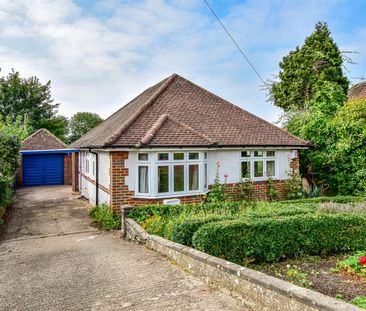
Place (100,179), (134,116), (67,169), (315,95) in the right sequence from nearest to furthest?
(134,116) < (100,179) < (315,95) < (67,169)

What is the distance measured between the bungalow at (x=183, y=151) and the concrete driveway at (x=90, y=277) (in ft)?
7.34

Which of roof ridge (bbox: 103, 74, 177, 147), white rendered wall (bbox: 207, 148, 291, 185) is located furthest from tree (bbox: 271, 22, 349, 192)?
roof ridge (bbox: 103, 74, 177, 147)

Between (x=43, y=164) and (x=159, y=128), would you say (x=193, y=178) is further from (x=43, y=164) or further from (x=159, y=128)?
(x=43, y=164)

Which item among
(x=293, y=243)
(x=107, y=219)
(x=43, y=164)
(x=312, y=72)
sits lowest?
(x=107, y=219)

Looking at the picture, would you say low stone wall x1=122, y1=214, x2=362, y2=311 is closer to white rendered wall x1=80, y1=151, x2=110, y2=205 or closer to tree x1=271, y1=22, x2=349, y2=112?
white rendered wall x1=80, y1=151, x2=110, y2=205

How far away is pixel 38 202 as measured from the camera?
1639 centimetres

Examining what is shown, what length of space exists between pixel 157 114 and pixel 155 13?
391 cm

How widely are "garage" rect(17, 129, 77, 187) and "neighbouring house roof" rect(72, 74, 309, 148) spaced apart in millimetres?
12146

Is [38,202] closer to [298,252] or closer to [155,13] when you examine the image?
[155,13]

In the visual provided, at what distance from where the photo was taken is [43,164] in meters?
25.0

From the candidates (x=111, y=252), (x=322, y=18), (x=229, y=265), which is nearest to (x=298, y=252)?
(x=229, y=265)

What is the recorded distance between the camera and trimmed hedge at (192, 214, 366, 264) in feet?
19.8

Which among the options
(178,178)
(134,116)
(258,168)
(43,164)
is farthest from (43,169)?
(258,168)

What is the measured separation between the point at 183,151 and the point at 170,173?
0.93 metres
